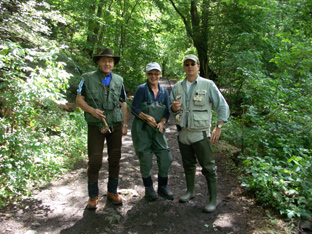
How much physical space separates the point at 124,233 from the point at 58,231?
2.76 ft

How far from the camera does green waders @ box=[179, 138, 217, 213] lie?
3.45 metres

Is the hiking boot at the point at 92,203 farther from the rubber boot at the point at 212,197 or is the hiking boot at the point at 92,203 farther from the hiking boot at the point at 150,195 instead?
the rubber boot at the point at 212,197

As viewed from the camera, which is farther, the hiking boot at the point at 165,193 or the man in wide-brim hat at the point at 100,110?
the hiking boot at the point at 165,193

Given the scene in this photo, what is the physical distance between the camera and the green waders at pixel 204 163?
345 cm

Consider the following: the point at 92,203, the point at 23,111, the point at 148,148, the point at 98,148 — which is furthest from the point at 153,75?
the point at 23,111

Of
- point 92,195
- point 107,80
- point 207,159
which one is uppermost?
point 107,80

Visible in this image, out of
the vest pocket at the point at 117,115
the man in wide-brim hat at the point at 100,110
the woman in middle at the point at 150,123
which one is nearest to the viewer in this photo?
the man in wide-brim hat at the point at 100,110

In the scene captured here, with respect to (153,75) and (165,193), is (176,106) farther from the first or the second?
(165,193)

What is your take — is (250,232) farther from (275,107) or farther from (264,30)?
(264,30)

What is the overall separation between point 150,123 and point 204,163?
0.98 meters

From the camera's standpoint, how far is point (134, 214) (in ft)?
11.4

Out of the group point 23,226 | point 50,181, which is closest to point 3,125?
point 50,181

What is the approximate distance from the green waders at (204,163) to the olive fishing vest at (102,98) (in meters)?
1.11

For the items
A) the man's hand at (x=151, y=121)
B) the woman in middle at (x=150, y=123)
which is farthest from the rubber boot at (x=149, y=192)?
the man's hand at (x=151, y=121)
